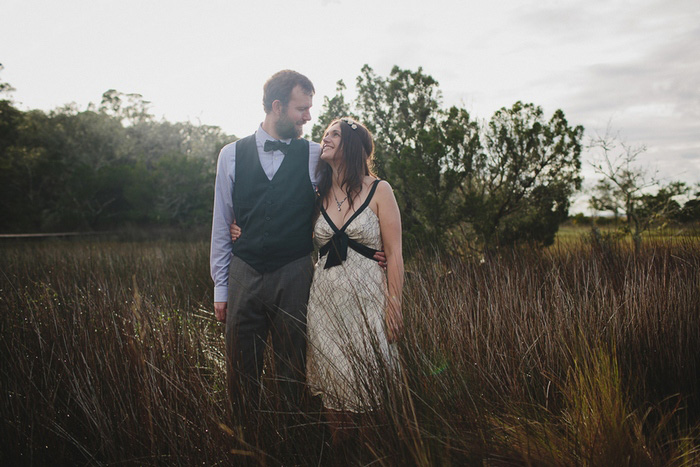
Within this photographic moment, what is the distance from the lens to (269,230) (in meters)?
2.31

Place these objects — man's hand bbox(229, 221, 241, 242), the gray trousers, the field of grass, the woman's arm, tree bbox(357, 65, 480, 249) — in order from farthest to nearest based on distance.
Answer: tree bbox(357, 65, 480, 249) < man's hand bbox(229, 221, 241, 242) < the gray trousers < the woman's arm < the field of grass

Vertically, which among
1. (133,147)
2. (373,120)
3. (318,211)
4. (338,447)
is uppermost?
(133,147)

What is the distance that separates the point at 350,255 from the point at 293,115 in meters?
0.87

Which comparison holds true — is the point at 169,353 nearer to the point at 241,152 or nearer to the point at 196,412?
the point at 196,412

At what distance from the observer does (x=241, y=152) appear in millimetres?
2439

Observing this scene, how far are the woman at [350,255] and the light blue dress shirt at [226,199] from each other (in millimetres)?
252

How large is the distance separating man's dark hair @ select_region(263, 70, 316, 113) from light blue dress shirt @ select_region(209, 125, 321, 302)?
0.20 m

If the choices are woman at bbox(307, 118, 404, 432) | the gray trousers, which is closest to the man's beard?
woman at bbox(307, 118, 404, 432)

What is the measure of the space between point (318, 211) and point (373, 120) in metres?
5.12

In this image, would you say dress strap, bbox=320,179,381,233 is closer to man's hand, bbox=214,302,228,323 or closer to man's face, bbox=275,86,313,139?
man's face, bbox=275,86,313,139

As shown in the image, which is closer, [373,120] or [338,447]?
[338,447]

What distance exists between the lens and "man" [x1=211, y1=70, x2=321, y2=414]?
2289mm

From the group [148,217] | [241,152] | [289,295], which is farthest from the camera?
[148,217]

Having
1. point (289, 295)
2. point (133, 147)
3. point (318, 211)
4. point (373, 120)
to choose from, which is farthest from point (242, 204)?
point (133, 147)
